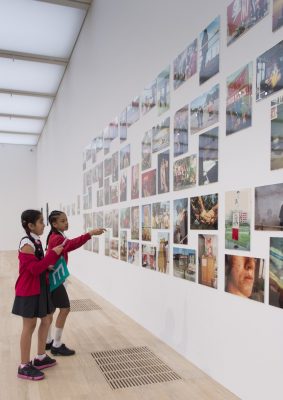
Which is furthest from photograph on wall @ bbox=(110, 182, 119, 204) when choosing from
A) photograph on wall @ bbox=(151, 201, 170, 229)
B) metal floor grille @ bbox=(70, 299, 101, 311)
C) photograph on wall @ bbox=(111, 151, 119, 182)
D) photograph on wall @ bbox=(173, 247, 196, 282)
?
photograph on wall @ bbox=(173, 247, 196, 282)

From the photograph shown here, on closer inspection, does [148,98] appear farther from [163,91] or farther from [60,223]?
[60,223]

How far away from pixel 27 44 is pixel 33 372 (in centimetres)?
715

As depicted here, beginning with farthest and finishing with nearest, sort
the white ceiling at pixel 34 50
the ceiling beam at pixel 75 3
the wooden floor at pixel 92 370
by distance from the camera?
1. the white ceiling at pixel 34 50
2. the ceiling beam at pixel 75 3
3. the wooden floor at pixel 92 370

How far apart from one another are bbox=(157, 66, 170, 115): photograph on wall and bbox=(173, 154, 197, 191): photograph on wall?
651 millimetres

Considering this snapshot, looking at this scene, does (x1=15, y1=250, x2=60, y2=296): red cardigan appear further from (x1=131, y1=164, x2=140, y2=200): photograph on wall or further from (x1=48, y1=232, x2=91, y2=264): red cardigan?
(x1=131, y1=164, x2=140, y2=200): photograph on wall

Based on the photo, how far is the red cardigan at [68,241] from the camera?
3.34 metres

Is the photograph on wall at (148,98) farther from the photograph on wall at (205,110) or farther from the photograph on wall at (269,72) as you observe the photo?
the photograph on wall at (269,72)

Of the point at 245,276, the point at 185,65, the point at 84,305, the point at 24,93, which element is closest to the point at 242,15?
the point at 185,65

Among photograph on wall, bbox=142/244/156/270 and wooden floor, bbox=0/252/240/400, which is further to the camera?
photograph on wall, bbox=142/244/156/270

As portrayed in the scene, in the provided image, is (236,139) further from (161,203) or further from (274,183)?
(161,203)

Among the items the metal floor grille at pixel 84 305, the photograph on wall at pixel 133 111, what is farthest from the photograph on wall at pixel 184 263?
the metal floor grille at pixel 84 305

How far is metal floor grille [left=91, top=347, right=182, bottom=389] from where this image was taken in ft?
9.65

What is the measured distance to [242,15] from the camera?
257 centimetres

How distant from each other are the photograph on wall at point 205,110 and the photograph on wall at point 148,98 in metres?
0.93
